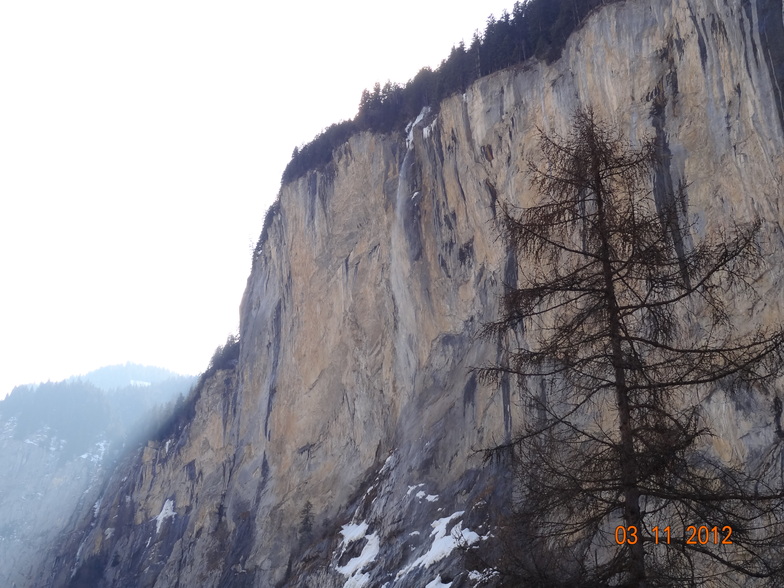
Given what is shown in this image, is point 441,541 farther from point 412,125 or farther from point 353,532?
point 412,125

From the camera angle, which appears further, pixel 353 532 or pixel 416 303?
pixel 416 303

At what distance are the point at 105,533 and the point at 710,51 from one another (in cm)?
6230

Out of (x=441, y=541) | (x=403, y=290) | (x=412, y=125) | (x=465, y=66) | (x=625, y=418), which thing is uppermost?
(x=465, y=66)

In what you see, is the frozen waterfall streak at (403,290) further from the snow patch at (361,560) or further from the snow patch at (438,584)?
the snow patch at (438,584)

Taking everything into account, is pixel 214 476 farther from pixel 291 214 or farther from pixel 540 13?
pixel 540 13

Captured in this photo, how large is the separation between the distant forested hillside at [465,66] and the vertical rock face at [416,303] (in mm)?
1081

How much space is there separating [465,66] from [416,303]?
11.3 metres

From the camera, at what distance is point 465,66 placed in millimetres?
33125

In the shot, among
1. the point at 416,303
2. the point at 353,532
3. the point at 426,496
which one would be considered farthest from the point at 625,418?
the point at 416,303

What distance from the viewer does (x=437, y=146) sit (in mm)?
32625
